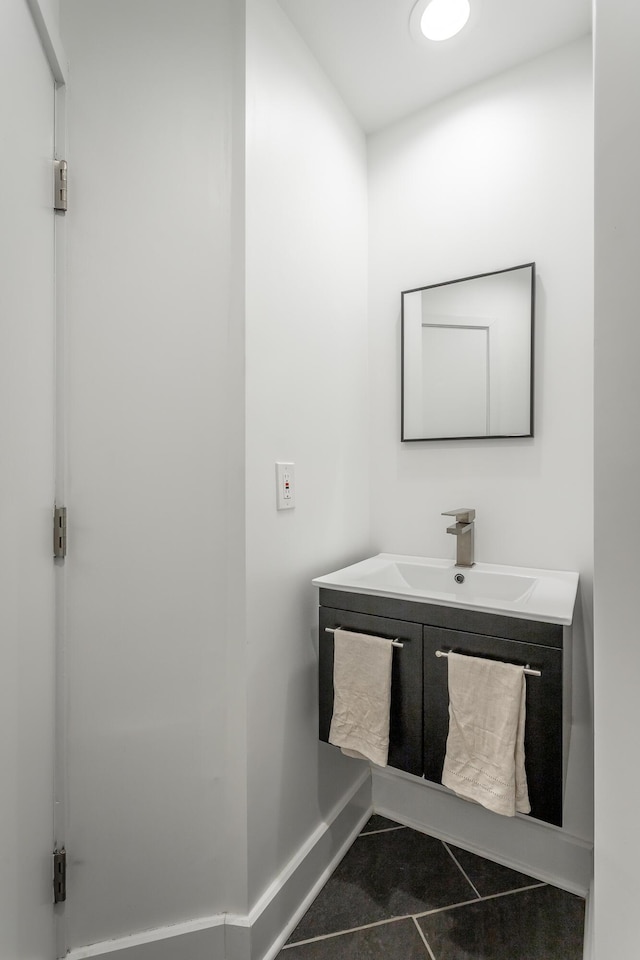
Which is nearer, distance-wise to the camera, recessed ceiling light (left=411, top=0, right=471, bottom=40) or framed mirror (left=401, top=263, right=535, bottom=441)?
recessed ceiling light (left=411, top=0, right=471, bottom=40)

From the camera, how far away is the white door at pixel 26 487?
846 millimetres

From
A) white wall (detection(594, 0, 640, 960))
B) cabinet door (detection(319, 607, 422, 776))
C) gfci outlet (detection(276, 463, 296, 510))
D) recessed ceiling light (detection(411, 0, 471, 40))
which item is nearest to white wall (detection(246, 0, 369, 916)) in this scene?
gfci outlet (detection(276, 463, 296, 510))

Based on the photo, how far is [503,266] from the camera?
1.67 m

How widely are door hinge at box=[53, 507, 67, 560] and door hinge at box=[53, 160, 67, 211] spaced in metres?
0.68

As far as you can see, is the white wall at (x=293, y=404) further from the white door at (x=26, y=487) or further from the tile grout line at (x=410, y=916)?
the white door at (x=26, y=487)

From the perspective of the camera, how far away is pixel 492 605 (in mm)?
1214

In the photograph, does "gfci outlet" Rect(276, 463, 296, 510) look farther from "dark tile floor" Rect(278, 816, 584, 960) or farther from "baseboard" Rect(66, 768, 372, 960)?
"dark tile floor" Rect(278, 816, 584, 960)

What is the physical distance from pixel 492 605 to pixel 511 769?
0.39 m

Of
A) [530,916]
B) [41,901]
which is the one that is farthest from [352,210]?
[530,916]

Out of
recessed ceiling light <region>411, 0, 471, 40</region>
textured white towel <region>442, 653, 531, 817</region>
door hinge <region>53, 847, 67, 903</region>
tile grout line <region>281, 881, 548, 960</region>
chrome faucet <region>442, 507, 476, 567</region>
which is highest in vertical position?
recessed ceiling light <region>411, 0, 471, 40</region>

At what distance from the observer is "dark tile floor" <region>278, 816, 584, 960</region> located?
4.15 ft

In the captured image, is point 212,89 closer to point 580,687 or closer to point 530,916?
point 580,687

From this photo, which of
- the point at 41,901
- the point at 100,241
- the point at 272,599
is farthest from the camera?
the point at 272,599

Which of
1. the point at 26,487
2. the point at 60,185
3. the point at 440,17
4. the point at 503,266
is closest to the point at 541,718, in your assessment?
the point at 26,487
